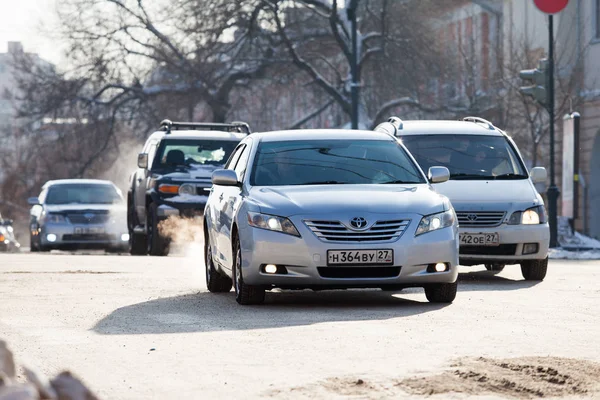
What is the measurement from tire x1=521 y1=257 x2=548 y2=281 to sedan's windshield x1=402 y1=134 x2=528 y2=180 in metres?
1.23

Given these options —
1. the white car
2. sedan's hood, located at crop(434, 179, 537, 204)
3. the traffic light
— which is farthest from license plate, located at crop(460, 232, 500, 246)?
the traffic light

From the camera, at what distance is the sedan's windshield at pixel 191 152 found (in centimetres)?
2409

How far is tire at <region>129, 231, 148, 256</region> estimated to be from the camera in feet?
86.5

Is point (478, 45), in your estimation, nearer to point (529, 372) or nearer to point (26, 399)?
point (529, 372)

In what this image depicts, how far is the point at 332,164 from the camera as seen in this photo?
13555mm

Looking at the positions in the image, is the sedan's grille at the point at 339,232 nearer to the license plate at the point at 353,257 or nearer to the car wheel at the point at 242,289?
the license plate at the point at 353,257

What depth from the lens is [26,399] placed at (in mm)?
4145

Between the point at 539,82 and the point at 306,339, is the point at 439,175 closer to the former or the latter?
the point at 306,339

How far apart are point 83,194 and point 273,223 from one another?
63.9 feet

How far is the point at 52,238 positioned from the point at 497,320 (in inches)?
778

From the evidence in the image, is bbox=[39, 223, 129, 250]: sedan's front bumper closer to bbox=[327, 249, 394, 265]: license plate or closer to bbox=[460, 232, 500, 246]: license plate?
bbox=[460, 232, 500, 246]: license plate

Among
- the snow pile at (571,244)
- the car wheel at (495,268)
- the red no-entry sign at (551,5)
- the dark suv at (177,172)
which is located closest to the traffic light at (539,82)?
the red no-entry sign at (551,5)

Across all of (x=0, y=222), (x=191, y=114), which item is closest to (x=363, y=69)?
(x=191, y=114)

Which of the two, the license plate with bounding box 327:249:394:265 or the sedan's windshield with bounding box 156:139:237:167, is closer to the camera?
the license plate with bounding box 327:249:394:265
